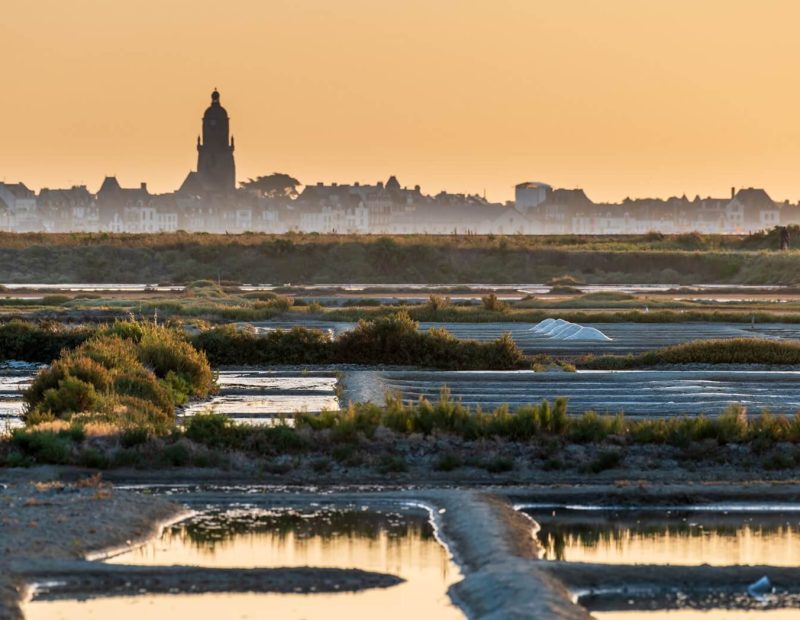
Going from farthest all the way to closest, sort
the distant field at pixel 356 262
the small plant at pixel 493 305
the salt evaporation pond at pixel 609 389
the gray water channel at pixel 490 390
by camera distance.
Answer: the distant field at pixel 356 262
the small plant at pixel 493 305
the salt evaporation pond at pixel 609 389
the gray water channel at pixel 490 390

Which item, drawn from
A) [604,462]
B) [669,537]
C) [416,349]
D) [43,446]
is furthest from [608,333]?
[669,537]

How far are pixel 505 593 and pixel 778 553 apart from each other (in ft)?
9.71

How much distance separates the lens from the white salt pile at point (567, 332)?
37.2m

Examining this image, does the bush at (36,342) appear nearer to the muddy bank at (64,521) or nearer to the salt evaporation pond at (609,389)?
the salt evaporation pond at (609,389)

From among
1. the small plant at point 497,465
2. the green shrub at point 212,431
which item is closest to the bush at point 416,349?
the green shrub at point 212,431

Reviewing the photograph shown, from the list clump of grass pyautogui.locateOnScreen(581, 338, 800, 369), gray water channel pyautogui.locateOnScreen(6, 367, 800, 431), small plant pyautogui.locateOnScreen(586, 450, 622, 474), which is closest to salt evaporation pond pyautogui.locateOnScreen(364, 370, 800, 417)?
gray water channel pyautogui.locateOnScreen(6, 367, 800, 431)

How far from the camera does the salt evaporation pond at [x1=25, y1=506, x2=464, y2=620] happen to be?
1081 cm

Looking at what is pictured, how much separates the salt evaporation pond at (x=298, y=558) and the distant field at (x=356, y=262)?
72511 mm

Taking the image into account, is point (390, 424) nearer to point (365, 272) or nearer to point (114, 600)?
point (114, 600)

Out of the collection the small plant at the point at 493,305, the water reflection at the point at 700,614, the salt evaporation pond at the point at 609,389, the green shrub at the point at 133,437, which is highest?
the green shrub at the point at 133,437

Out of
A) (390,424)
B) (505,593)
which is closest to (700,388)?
(390,424)

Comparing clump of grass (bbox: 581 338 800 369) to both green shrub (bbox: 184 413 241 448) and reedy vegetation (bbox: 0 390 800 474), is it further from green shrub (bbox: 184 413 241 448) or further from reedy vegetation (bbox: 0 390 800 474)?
green shrub (bbox: 184 413 241 448)

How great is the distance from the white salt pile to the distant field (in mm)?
45943

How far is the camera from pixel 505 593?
1108 centimetres
